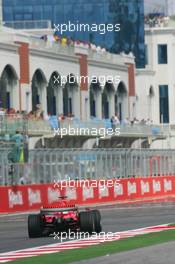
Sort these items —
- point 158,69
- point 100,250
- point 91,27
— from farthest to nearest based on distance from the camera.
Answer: point 158,69 < point 91,27 < point 100,250

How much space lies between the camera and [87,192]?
2383 inches

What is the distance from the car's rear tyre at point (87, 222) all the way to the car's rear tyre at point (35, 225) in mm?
1049

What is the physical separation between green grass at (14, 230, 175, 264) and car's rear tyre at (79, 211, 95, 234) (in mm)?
1315

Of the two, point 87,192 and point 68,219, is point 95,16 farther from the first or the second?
point 68,219

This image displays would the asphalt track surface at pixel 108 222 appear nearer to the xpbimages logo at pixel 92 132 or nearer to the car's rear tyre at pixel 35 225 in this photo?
the car's rear tyre at pixel 35 225

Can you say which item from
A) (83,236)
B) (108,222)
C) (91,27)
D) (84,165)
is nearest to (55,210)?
(83,236)

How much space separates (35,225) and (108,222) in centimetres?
921

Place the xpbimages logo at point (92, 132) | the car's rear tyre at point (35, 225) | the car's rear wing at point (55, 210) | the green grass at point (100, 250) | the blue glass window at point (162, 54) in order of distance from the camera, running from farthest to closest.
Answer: the blue glass window at point (162, 54)
the xpbimages logo at point (92, 132)
the car's rear tyre at point (35, 225)
the car's rear wing at point (55, 210)
the green grass at point (100, 250)

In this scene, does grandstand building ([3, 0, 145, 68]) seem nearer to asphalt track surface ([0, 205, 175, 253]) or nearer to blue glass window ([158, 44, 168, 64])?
blue glass window ([158, 44, 168, 64])

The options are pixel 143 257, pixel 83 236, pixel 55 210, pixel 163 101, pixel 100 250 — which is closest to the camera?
pixel 143 257

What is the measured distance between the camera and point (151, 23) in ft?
358

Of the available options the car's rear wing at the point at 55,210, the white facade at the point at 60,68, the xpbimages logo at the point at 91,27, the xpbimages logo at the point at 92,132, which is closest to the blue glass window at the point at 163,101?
the xpbimages logo at the point at 91,27

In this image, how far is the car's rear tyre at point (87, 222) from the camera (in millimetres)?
31578

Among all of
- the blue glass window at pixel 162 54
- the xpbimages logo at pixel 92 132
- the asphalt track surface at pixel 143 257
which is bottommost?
the asphalt track surface at pixel 143 257
